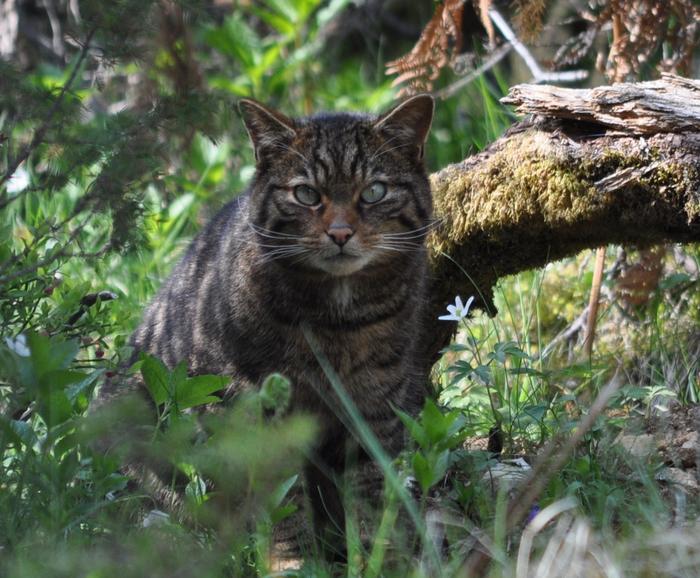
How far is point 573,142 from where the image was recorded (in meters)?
3.17

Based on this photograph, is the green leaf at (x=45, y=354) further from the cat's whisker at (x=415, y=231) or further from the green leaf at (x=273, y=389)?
the cat's whisker at (x=415, y=231)

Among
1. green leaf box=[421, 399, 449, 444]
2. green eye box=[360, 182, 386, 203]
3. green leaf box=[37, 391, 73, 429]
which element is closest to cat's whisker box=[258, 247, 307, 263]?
green eye box=[360, 182, 386, 203]

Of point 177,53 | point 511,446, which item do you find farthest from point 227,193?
point 511,446

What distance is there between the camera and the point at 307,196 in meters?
3.21

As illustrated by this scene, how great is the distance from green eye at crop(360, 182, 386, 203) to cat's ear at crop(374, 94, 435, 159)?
19 centimetres

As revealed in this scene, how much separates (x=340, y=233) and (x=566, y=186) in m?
0.75

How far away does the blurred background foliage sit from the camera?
2082mm

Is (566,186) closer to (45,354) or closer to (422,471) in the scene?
(422,471)

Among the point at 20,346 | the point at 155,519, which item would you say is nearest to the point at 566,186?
the point at 155,519

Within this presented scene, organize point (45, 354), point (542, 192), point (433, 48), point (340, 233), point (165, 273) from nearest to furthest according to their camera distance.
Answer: point (45, 354) < point (340, 233) < point (542, 192) < point (433, 48) < point (165, 273)

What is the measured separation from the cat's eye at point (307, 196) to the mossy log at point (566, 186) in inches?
23.9

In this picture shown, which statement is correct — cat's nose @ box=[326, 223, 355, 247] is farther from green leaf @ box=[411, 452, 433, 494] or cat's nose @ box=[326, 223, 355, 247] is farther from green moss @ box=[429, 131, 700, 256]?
green leaf @ box=[411, 452, 433, 494]

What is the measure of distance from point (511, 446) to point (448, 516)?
0.66 m

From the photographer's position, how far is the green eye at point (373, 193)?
3.19 meters
